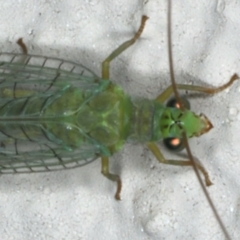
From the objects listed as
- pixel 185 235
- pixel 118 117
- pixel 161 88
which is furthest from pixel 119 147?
pixel 185 235

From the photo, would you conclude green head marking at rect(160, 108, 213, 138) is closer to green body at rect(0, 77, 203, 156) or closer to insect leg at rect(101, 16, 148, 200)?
green body at rect(0, 77, 203, 156)

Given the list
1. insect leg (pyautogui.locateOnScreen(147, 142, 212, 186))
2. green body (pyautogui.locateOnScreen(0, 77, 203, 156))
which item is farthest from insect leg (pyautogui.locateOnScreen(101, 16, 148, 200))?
insect leg (pyautogui.locateOnScreen(147, 142, 212, 186))

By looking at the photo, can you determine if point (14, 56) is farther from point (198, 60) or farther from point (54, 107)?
point (198, 60)

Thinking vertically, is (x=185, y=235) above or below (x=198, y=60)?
below

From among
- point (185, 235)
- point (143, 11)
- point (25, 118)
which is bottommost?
point (185, 235)

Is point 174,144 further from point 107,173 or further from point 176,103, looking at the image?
point 107,173

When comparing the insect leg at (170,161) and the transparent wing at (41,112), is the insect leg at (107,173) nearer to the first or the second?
the transparent wing at (41,112)

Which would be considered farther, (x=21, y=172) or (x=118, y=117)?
(x=21, y=172)
